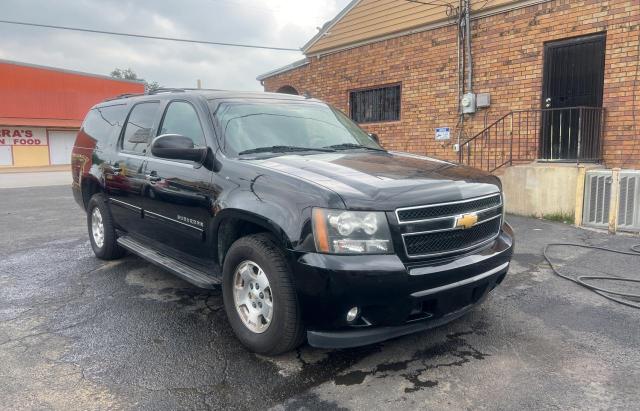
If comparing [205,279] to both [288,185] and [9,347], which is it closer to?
[288,185]

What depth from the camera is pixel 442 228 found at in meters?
2.91

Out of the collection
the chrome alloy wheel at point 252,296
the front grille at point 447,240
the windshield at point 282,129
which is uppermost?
the windshield at point 282,129

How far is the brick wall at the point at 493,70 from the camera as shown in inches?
305

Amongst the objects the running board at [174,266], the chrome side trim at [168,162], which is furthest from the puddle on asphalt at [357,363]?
the chrome side trim at [168,162]

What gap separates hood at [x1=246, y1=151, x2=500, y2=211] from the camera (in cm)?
278

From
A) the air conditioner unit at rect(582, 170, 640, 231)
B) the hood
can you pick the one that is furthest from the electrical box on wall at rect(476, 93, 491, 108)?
the hood

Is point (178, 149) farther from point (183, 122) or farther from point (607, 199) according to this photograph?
point (607, 199)

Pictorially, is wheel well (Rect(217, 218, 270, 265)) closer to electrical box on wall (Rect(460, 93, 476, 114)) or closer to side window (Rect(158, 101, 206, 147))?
side window (Rect(158, 101, 206, 147))

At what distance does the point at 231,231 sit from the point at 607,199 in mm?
6079

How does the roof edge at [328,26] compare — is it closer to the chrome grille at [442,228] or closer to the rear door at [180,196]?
the rear door at [180,196]

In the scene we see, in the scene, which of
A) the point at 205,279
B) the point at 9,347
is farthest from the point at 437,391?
the point at 9,347

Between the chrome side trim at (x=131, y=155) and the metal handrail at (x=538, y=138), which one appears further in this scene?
the metal handrail at (x=538, y=138)

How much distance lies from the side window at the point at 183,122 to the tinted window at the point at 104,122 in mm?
1073

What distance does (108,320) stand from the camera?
149 inches
